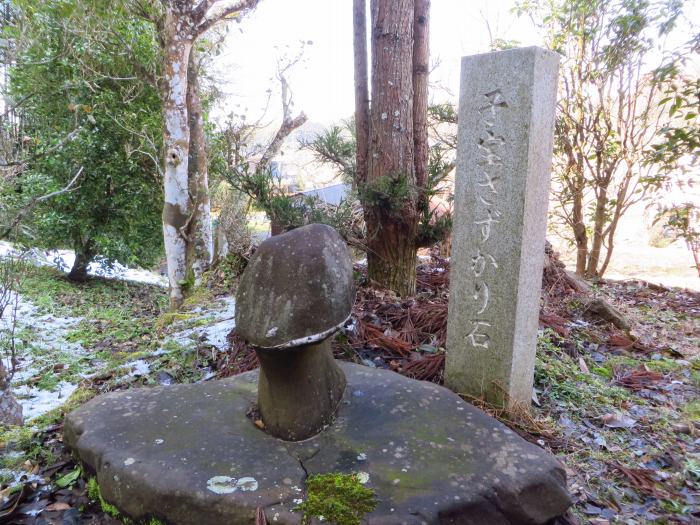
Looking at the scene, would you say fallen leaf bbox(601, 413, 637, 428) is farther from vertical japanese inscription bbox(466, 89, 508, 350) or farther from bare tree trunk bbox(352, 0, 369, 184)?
bare tree trunk bbox(352, 0, 369, 184)

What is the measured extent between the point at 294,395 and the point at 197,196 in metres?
4.83

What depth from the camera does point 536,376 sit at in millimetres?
3697

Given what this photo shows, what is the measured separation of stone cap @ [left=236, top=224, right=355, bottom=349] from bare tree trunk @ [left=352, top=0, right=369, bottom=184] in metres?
2.78

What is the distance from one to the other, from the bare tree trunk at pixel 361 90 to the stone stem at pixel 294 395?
2.85 m

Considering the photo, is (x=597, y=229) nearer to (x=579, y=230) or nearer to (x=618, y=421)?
(x=579, y=230)

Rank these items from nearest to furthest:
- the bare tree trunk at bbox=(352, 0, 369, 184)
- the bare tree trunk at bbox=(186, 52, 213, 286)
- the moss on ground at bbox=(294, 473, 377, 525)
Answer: the moss on ground at bbox=(294, 473, 377, 525) < the bare tree trunk at bbox=(352, 0, 369, 184) < the bare tree trunk at bbox=(186, 52, 213, 286)

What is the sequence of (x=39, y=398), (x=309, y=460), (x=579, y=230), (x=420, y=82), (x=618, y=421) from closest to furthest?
1. (x=309, y=460)
2. (x=618, y=421)
3. (x=39, y=398)
4. (x=420, y=82)
5. (x=579, y=230)

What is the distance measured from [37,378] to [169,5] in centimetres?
422

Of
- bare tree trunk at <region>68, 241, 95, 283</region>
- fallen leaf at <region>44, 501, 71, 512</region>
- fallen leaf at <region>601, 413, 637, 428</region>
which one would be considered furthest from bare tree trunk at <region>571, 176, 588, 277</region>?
bare tree trunk at <region>68, 241, 95, 283</region>

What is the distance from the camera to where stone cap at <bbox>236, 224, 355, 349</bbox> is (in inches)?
84.0

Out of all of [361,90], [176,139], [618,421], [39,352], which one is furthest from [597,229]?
[39,352]

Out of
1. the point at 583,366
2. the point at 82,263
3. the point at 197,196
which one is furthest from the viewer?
the point at 82,263

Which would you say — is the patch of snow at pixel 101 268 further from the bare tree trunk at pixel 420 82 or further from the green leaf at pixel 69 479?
the green leaf at pixel 69 479

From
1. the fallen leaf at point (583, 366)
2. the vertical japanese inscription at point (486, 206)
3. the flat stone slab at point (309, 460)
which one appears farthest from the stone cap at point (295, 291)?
the fallen leaf at point (583, 366)
